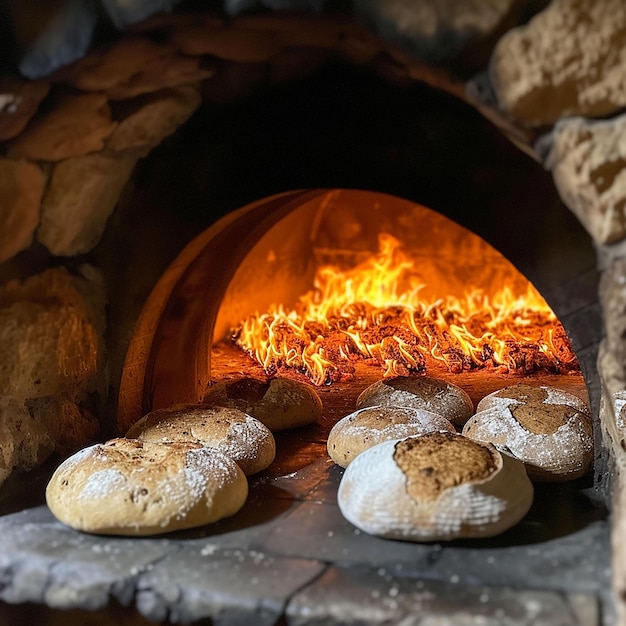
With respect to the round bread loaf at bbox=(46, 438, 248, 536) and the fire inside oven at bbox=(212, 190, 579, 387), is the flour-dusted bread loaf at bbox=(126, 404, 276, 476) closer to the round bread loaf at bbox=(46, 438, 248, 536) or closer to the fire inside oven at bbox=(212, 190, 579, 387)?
the round bread loaf at bbox=(46, 438, 248, 536)

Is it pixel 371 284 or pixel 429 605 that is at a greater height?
pixel 429 605

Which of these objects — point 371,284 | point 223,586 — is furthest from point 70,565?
point 371,284

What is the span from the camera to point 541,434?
1.99m

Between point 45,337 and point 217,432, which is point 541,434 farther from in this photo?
point 45,337

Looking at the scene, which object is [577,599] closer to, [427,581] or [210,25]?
[427,581]

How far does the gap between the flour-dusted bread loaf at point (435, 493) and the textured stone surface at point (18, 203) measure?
3.49 ft

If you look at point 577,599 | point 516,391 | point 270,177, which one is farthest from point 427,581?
point 270,177

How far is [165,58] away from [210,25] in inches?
7.7

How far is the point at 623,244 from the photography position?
1.36 m

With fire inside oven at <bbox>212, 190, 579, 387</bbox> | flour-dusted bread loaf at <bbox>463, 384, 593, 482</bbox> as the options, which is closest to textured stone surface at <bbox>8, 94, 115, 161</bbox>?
flour-dusted bread loaf at <bbox>463, 384, 593, 482</bbox>

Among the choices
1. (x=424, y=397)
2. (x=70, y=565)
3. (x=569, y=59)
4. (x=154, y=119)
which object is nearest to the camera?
(x=569, y=59)

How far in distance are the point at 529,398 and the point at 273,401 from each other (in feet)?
2.85

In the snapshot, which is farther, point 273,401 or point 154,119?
point 273,401

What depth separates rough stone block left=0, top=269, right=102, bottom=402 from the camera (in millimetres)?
1962
